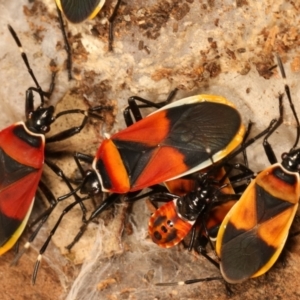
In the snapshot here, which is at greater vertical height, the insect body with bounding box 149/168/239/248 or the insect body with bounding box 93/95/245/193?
the insect body with bounding box 93/95/245/193

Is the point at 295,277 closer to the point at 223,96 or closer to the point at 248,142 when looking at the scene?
the point at 248,142

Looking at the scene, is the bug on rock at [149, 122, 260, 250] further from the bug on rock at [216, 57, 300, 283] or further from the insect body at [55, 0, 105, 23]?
the insect body at [55, 0, 105, 23]

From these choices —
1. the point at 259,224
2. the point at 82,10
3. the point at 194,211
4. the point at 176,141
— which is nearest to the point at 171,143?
the point at 176,141

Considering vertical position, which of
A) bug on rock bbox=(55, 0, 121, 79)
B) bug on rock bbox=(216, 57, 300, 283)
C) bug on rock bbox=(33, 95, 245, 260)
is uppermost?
bug on rock bbox=(55, 0, 121, 79)

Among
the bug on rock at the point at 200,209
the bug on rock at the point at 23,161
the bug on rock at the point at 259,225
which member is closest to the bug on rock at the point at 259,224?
the bug on rock at the point at 259,225

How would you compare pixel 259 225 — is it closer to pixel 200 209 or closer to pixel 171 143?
pixel 200 209

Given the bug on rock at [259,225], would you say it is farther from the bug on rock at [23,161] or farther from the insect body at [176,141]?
the bug on rock at [23,161]

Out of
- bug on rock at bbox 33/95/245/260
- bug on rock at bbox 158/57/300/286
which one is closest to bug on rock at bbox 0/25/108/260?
bug on rock at bbox 33/95/245/260

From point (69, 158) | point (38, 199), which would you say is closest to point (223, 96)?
point (69, 158)
